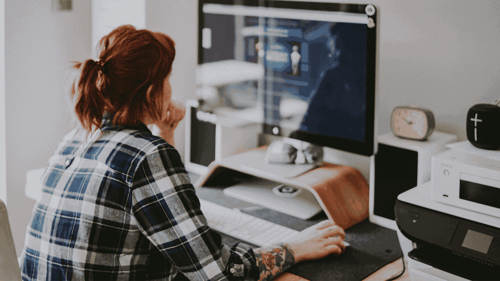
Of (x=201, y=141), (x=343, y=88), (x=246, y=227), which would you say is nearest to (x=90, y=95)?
(x=246, y=227)

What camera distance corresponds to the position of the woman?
42.4 inches

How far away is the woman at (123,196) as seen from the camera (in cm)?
108

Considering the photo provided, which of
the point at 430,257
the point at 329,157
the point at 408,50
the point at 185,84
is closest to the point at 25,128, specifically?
the point at 185,84

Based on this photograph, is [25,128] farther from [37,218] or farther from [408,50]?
[408,50]

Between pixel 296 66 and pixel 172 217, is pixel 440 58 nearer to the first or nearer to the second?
pixel 296 66

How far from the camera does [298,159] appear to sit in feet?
6.14

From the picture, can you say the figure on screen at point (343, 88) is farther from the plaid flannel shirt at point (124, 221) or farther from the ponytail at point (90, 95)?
the ponytail at point (90, 95)

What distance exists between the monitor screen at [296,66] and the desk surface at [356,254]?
243 millimetres

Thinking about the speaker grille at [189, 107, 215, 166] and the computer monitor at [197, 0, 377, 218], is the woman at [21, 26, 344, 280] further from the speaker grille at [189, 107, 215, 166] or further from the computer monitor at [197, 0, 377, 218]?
the speaker grille at [189, 107, 215, 166]

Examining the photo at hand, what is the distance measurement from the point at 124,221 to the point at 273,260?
0.40 meters

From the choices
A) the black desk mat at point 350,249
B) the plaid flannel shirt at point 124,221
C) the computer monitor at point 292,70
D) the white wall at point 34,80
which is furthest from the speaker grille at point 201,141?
the plaid flannel shirt at point 124,221

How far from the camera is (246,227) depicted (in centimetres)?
161

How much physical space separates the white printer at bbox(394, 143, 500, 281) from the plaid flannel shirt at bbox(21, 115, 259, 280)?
1.35 ft

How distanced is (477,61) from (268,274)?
91cm
